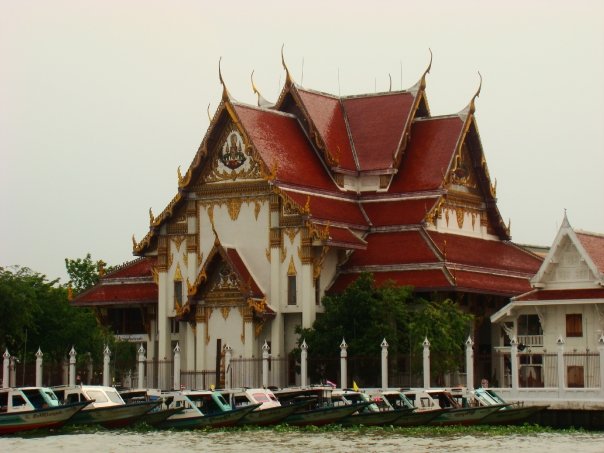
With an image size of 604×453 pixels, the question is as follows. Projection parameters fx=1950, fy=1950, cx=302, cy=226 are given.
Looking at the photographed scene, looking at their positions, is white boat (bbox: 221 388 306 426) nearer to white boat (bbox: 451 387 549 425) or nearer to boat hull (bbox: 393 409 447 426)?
boat hull (bbox: 393 409 447 426)

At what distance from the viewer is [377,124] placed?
244ft

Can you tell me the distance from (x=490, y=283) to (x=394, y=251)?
3.56 m

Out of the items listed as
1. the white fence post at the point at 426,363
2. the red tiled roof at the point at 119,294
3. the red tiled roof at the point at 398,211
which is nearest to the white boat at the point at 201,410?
the white fence post at the point at 426,363

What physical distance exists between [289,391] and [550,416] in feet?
25.1

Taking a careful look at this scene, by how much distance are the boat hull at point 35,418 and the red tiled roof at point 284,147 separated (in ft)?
52.7

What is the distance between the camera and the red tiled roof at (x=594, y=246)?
2483 inches

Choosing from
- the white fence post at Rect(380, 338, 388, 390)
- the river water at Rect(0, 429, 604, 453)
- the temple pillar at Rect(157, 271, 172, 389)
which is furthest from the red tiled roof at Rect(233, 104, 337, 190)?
the river water at Rect(0, 429, 604, 453)

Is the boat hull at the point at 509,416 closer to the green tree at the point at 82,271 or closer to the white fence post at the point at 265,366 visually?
the white fence post at the point at 265,366

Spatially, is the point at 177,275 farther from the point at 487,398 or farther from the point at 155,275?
the point at 487,398

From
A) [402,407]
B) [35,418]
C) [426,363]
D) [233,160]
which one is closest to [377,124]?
[233,160]

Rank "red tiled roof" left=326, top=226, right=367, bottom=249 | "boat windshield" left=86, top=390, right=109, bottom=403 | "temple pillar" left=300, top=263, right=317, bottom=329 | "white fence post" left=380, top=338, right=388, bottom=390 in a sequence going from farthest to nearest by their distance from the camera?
"red tiled roof" left=326, top=226, right=367, bottom=249 → "temple pillar" left=300, top=263, right=317, bottom=329 → "white fence post" left=380, top=338, right=388, bottom=390 → "boat windshield" left=86, top=390, right=109, bottom=403

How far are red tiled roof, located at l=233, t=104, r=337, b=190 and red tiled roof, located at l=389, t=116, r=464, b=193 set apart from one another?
116 inches

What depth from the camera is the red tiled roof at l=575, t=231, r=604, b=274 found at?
2483 inches

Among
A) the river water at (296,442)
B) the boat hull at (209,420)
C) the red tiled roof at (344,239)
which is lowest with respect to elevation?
the river water at (296,442)
